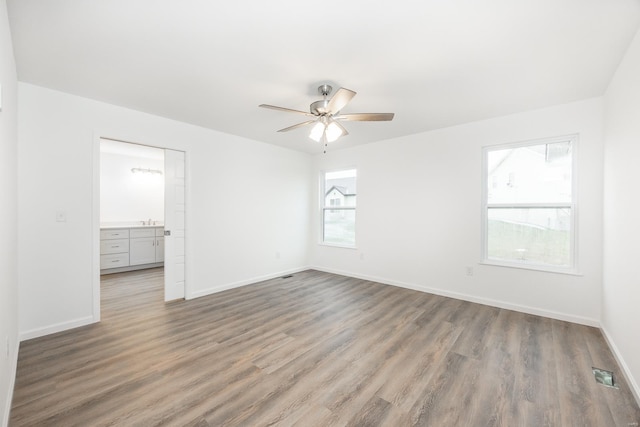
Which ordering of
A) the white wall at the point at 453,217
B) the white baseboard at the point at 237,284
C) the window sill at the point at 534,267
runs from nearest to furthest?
the white wall at the point at 453,217
the window sill at the point at 534,267
the white baseboard at the point at 237,284

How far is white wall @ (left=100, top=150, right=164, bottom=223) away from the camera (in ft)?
19.2

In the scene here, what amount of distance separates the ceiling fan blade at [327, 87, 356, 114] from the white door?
247 cm

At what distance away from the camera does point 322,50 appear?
2.08 m

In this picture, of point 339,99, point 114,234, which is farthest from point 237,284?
point 339,99

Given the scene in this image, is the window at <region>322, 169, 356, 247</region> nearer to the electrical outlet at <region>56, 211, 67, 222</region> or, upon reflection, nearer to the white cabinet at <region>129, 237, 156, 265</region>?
the white cabinet at <region>129, 237, 156, 265</region>

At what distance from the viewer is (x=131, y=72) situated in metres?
2.45

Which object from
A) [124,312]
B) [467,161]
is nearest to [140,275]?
[124,312]

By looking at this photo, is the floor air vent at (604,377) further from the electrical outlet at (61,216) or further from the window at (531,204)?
the electrical outlet at (61,216)

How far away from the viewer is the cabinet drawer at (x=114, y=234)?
520 cm

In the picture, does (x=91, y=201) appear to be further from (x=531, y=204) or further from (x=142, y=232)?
(x=531, y=204)

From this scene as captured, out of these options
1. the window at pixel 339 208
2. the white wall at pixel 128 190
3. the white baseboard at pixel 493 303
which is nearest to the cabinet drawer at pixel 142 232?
the white wall at pixel 128 190

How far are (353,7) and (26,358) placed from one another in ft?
12.4

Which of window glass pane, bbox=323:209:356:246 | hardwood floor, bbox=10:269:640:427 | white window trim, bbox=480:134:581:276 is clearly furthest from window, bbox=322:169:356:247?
white window trim, bbox=480:134:581:276

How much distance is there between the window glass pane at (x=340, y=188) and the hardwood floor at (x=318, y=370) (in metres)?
2.40
